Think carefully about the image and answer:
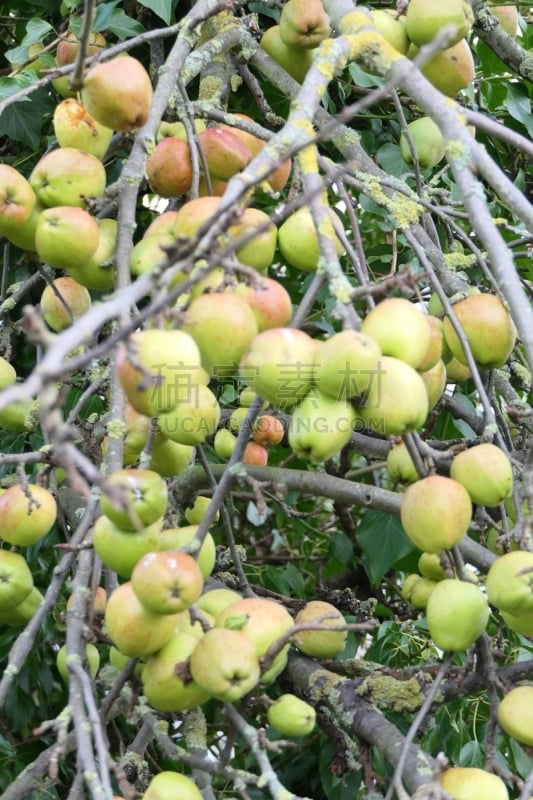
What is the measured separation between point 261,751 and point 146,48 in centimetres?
128

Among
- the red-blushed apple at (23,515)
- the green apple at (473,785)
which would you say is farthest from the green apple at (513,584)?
the red-blushed apple at (23,515)

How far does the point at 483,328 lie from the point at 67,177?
527mm

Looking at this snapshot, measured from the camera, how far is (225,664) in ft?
2.99

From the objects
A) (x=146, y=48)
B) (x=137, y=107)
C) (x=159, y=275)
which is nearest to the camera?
(x=159, y=275)

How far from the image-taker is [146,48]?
70.2 inches

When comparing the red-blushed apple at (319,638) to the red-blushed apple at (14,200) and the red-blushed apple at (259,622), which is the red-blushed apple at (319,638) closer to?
the red-blushed apple at (259,622)

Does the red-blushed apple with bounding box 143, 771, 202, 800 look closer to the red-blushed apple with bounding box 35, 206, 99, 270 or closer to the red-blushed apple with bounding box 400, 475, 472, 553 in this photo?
the red-blushed apple with bounding box 400, 475, 472, 553

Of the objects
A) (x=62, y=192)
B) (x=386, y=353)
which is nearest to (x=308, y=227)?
(x=386, y=353)

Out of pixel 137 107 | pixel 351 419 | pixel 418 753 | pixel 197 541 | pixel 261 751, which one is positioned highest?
pixel 137 107

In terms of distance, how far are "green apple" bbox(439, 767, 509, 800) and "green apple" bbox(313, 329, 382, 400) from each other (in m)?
0.38

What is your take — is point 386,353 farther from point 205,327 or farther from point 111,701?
point 111,701

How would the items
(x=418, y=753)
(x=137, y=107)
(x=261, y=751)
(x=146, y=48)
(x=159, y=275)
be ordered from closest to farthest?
1. (x=159, y=275)
2. (x=261, y=751)
3. (x=418, y=753)
4. (x=137, y=107)
5. (x=146, y=48)

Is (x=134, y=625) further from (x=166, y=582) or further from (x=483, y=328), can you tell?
(x=483, y=328)

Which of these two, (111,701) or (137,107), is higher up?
(137,107)
